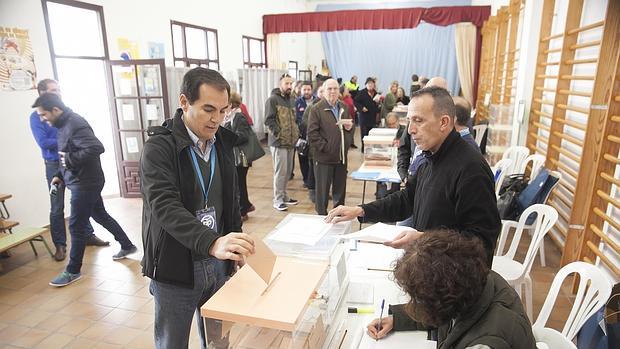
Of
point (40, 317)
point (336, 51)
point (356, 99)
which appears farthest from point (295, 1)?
point (40, 317)

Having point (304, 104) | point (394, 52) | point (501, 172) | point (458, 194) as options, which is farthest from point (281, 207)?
point (394, 52)

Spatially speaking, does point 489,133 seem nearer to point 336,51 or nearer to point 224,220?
point 224,220

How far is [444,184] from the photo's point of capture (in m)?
1.52

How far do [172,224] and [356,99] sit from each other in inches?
312

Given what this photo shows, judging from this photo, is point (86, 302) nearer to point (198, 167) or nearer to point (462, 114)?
point (198, 167)

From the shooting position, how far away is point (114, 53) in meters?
5.24

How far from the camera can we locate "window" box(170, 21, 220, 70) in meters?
6.81

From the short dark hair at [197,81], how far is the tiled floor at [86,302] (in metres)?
1.76

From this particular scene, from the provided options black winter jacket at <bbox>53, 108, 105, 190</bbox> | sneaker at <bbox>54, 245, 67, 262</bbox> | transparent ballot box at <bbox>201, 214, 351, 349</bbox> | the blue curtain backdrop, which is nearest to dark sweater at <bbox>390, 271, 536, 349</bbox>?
transparent ballot box at <bbox>201, 214, 351, 349</bbox>

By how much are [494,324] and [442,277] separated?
0.53ft

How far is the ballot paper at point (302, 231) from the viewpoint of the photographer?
142 cm

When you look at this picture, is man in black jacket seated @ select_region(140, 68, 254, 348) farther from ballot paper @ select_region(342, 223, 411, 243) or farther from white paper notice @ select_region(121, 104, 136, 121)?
white paper notice @ select_region(121, 104, 136, 121)

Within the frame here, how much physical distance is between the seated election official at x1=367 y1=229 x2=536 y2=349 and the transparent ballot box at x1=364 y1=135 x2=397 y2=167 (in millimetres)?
3077

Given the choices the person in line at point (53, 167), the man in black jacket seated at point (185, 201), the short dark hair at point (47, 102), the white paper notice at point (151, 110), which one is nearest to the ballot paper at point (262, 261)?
the man in black jacket seated at point (185, 201)
